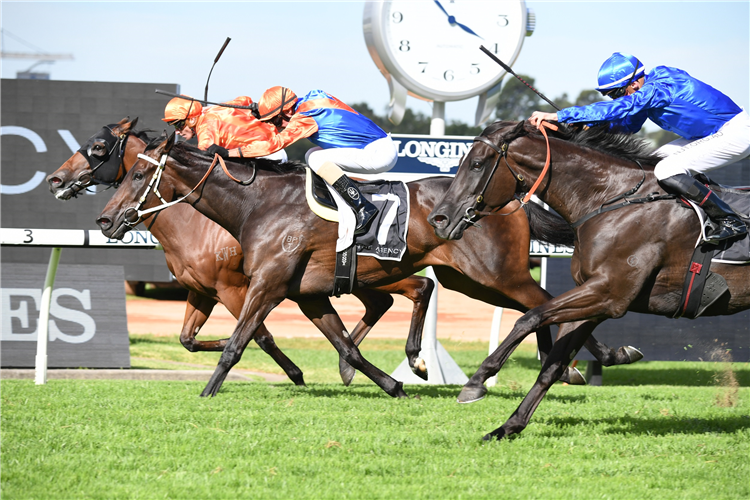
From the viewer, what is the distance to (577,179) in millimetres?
4543

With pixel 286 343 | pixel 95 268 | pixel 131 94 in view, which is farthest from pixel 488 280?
pixel 286 343

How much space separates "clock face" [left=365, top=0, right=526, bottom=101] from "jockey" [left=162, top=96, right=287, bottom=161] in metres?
2.07

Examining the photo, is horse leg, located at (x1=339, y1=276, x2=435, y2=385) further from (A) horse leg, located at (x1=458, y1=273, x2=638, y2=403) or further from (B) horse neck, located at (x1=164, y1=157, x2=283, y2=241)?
(A) horse leg, located at (x1=458, y1=273, x2=638, y2=403)

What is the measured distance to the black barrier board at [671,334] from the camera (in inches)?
313

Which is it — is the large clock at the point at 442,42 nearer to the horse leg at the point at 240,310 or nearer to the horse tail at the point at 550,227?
the horse tail at the point at 550,227

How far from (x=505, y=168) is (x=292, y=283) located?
6.30 feet

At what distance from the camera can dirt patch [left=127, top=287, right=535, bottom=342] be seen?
14297 millimetres

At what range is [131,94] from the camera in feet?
33.3

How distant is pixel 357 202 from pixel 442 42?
343 centimetres

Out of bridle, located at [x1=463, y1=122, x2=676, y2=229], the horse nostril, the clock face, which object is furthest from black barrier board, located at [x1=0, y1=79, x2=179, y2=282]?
bridle, located at [x1=463, y1=122, x2=676, y2=229]

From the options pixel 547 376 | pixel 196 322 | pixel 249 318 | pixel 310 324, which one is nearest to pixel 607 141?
pixel 547 376

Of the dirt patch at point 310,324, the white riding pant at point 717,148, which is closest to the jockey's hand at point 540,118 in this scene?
the white riding pant at point 717,148

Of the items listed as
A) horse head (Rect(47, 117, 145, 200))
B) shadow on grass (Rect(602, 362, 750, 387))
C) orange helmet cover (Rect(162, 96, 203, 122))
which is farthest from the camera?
shadow on grass (Rect(602, 362, 750, 387))

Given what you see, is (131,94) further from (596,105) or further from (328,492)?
(328,492)
